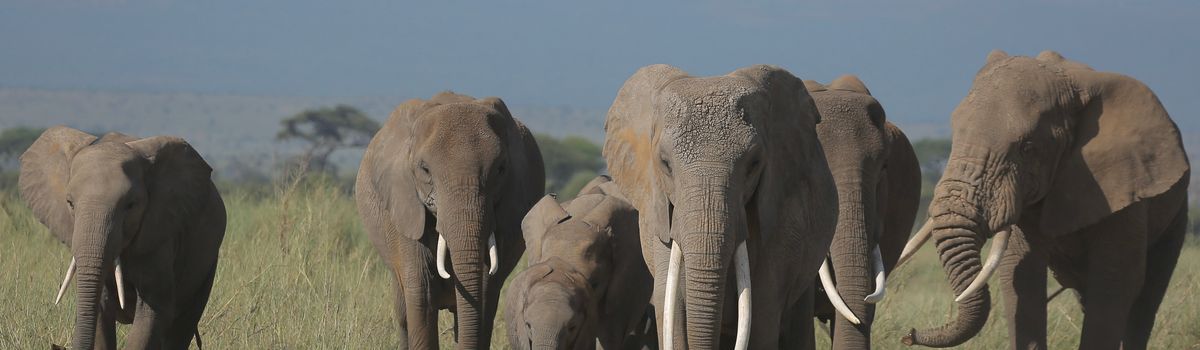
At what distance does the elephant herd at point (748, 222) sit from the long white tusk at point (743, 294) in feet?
0.81

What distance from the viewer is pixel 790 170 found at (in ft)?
20.0

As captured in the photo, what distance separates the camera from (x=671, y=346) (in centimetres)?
568

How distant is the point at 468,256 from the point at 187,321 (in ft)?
6.54

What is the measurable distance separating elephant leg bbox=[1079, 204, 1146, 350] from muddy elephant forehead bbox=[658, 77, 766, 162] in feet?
11.1

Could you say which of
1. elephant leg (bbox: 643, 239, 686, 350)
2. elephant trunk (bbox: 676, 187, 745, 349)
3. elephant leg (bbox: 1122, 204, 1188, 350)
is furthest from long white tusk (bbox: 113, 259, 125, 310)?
elephant leg (bbox: 1122, 204, 1188, 350)

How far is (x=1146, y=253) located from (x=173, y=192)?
471 cm

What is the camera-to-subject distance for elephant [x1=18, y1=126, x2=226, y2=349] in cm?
842

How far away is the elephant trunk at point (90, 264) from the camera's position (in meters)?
8.32

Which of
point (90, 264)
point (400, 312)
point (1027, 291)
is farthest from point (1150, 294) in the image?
point (90, 264)

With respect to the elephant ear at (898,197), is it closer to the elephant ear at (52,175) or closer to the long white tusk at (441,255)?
the long white tusk at (441,255)

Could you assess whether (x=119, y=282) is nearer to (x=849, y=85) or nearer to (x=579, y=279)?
(x=579, y=279)

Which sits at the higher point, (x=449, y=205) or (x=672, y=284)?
(x=672, y=284)

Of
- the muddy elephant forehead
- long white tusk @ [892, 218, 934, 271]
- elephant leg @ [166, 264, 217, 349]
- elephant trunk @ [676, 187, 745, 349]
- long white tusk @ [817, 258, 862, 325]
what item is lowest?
elephant leg @ [166, 264, 217, 349]

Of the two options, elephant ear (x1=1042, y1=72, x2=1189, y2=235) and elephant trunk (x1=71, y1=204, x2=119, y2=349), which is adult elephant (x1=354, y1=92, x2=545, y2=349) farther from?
elephant ear (x1=1042, y1=72, x2=1189, y2=235)
